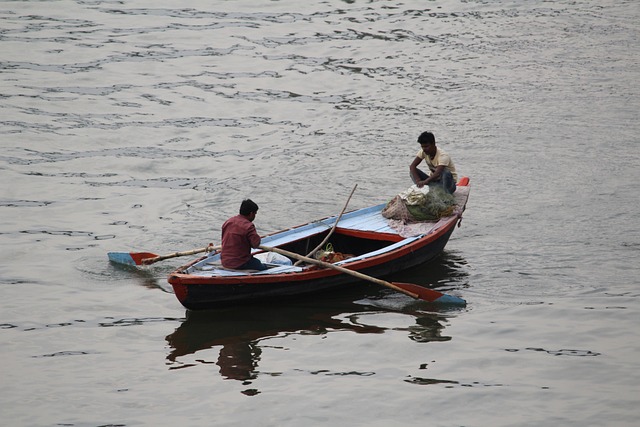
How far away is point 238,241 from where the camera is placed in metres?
12.4

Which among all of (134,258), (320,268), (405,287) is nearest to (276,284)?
(320,268)

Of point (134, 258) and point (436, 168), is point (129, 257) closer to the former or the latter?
point (134, 258)

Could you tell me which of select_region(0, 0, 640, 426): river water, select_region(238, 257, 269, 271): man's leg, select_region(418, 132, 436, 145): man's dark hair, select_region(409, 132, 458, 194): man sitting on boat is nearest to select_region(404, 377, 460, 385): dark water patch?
select_region(0, 0, 640, 426): river water

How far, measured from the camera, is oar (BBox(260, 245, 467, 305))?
12.6 metres

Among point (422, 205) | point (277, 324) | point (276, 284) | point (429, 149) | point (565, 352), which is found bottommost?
point (565, 352)

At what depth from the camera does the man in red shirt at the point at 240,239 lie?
12312mm

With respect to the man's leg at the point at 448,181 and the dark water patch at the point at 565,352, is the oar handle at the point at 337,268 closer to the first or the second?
the dark water patch at the point at 565,352

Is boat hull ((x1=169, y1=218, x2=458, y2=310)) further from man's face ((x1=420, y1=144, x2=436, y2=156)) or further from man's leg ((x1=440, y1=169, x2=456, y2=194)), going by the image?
man's face ((x1=420, y1=144, x2=436, y2=156))

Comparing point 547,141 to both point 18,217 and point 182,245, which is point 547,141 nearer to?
point 182,245

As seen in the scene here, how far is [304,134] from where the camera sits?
68.9 ft

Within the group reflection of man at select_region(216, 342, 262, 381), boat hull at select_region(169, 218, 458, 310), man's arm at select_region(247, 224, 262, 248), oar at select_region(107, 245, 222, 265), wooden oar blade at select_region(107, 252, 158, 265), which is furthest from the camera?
wooden oar blade at select_region(107, 252, 158, 265)

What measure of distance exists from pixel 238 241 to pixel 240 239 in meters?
0.04

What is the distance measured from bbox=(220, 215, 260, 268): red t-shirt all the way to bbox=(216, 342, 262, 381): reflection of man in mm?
1181

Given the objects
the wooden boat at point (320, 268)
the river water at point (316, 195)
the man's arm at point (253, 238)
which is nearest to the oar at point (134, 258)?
the river water at point (316, 195)
